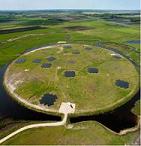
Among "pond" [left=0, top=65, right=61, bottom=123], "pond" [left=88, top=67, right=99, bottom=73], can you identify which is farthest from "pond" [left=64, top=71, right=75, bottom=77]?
"pond" [left=0, top=65, right=61, bottom=123]

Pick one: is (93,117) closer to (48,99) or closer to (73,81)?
(48,99)

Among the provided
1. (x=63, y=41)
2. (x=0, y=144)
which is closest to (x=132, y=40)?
(x=63, y=41)

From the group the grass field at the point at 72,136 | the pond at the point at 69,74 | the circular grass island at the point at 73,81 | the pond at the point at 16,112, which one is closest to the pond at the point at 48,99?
the circular grass island at the point at 73,81

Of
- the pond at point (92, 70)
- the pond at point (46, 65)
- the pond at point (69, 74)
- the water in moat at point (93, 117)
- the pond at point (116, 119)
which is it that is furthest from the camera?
the pond at point (46, 65)

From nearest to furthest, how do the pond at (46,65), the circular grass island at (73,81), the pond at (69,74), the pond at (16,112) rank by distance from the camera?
the pond at (16,112), the circular grass island at (73,81), the pond at (69,74), the pond at (46,65)

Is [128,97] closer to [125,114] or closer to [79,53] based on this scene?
[125,114]

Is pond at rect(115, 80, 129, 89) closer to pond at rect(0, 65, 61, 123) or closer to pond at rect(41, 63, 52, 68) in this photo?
pond at rect(0, 65, 61, 123)

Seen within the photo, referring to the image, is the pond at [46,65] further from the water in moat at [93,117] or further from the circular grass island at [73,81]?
the water in moat at [93,117]

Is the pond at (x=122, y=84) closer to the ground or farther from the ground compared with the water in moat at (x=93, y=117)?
farther from the ground

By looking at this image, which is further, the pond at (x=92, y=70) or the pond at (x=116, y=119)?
the pond at (x=92, y=70)
